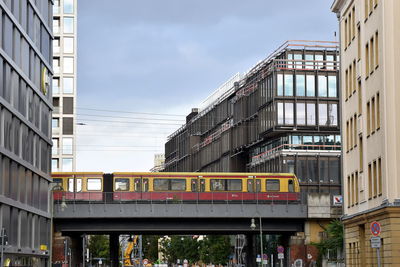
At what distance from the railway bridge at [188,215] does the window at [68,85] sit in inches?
1656

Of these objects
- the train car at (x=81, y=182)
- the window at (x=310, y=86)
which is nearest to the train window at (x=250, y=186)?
the train car at (x=81, y=182)

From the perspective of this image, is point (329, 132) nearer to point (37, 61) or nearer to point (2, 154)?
point (37, 61)

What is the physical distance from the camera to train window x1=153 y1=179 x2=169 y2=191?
76.1 m

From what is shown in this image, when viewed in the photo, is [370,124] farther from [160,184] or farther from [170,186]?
[170,186]

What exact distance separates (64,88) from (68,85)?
2.25ft

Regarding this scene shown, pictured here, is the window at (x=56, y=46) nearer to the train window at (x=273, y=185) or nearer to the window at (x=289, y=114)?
the window at (x=289, y=114)

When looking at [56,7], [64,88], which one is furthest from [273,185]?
[56,7]

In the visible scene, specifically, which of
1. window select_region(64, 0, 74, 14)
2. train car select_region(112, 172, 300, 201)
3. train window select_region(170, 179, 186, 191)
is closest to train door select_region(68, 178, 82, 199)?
train car select_region(112, 172, 300, 201)

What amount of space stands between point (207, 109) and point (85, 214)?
7284 centimetres

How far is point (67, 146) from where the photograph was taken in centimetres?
11819

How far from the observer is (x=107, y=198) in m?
74.1

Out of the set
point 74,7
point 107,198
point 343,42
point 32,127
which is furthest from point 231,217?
point 74,7

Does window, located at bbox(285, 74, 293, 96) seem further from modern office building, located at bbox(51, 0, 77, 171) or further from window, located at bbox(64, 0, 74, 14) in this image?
window, located at bbox(64, 0, 74, 14)

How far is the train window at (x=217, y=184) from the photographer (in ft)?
255
